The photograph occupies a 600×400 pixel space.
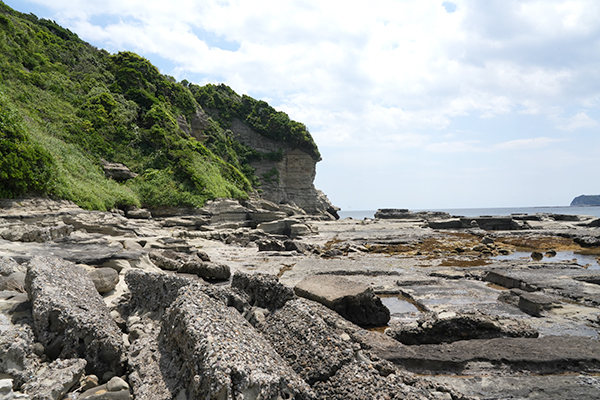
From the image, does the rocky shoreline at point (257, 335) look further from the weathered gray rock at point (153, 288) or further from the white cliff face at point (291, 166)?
the white cliff face at point (291, 166)

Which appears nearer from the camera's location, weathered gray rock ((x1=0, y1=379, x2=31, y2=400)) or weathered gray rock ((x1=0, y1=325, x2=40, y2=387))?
weathered gray rock ((x1=0, y1=379, x2=31, y2=400))

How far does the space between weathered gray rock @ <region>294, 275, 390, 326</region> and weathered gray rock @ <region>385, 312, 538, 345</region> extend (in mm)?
544

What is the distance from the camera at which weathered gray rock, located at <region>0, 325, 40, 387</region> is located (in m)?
2.64

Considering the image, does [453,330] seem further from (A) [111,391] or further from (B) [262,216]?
(B) [262,216]

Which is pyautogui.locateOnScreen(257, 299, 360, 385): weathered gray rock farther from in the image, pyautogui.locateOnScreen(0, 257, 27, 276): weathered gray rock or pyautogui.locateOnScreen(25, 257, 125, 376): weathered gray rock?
pyautogui.locateOnScreen(0, 257, 27, 276): weathered gray rock

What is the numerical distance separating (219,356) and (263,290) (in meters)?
2.39

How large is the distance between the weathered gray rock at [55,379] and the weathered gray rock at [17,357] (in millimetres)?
71

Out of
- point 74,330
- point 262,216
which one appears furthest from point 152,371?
point 262,216

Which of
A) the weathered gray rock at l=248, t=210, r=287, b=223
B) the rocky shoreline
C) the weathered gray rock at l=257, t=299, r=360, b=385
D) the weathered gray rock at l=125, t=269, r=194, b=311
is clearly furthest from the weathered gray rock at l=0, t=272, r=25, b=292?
the weathered gray rock at l=248, t=210, r=287, b=223

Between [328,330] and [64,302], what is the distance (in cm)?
292

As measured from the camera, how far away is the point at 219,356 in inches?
102

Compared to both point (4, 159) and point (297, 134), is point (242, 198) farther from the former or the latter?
point (297, 134)

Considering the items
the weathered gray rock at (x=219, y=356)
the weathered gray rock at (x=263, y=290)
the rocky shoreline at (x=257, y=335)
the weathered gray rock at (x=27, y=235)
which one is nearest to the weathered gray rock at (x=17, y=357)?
the rocky shoreline at (x=257, y=335)

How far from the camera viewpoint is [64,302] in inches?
132
